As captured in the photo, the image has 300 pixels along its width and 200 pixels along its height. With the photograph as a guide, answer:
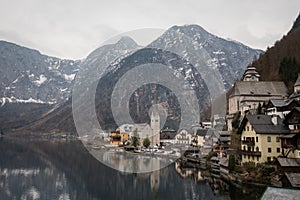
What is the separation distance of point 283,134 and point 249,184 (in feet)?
21.5

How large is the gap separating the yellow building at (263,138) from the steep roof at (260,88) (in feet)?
69.9

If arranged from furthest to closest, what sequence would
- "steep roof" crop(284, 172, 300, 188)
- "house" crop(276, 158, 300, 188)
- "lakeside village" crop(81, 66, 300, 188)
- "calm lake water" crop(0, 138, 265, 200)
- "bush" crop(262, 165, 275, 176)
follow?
1. "bush" crop(262, 165, 275, 176)
2. "lakeside village" crop(81, 66, 300, 188)
3. "calm lake water" crop(0, 138, 265, 200)
4. "house" crop(276, 158, 300, 188)
5. "steep roof" crop(284, 172, 300, 188)

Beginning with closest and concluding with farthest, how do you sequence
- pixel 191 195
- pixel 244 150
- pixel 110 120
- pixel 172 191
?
pixel 191 195 < pixel 172 191 < pixel 244 150 < pixel 110 120

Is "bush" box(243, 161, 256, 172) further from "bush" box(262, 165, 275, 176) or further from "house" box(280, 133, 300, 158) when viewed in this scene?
"house" box(280, 133, 300, 158)

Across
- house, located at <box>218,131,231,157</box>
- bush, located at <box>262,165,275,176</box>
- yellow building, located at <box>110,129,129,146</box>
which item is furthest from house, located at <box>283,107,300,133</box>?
yellow building, located at <box>110,129,129,146</box>

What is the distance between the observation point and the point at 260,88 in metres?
57.5

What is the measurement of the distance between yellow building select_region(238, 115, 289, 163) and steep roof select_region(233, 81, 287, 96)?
69.9 ft

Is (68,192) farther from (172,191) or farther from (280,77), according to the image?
(280,77)

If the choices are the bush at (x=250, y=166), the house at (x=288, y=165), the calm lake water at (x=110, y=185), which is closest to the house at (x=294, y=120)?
the house at (x=288, y=165)

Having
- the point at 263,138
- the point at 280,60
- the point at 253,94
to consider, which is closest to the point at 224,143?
the point at 263,138

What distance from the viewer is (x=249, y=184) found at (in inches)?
1261

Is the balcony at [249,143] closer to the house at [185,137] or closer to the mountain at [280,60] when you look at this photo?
the mountain at [280,60]

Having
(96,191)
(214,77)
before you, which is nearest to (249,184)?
(96,191)

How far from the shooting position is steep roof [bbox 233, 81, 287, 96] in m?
56.8
